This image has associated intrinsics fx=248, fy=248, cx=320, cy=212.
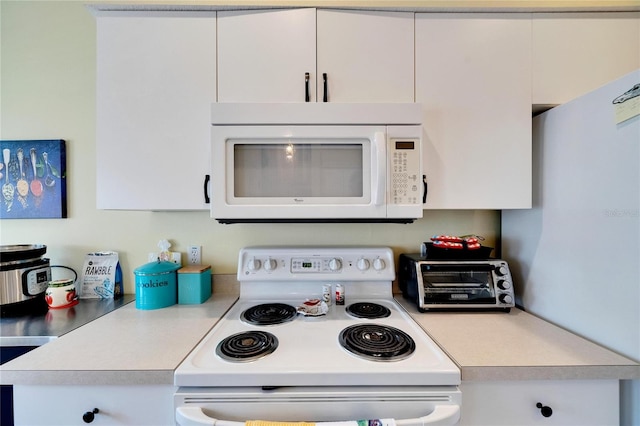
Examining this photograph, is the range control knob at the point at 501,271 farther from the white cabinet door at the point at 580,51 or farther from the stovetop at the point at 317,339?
the white cabinet door at the point at 580,51

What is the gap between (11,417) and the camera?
91 centimetres

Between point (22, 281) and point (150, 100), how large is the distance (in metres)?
1.06

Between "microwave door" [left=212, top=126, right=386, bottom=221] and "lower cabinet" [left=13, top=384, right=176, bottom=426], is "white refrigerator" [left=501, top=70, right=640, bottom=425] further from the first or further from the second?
"lower cabinet" [left=13, top=384, right=176, bottom=426]

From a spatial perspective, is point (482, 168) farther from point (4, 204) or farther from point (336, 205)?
point (4, 204)

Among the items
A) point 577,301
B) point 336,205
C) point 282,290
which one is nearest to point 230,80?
point 336,205

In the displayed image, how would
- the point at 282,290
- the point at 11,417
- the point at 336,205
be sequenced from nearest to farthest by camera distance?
the point at 11,417 → the point at 336,205 → the point at 282,290

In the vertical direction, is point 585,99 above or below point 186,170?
above

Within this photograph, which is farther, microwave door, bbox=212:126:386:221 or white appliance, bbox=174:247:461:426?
microwave door, bbox=212:126:386:221

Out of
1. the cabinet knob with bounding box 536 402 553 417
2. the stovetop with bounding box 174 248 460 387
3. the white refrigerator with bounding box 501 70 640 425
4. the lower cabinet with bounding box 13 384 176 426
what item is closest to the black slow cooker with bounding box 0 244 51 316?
the lower cabinet with bounding box 13 384 176 426

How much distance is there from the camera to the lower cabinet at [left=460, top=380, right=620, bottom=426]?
768 mm

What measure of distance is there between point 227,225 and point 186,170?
17.5 inches

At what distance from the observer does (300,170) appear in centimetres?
104

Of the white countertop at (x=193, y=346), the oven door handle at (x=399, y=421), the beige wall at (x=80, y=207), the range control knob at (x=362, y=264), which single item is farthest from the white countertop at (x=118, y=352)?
the range control knob at (x=362, y=264)

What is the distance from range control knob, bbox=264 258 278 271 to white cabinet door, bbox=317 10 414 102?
0.82 meters
